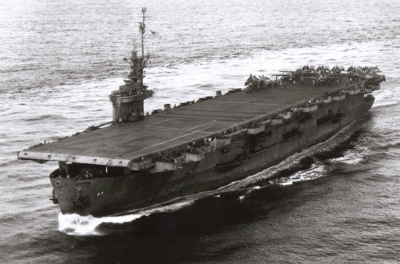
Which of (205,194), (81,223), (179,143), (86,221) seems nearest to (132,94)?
(179,143)

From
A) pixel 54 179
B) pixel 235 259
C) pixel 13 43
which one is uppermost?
pixel 13 43

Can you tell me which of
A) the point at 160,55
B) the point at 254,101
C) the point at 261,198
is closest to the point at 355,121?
the point at 254,101

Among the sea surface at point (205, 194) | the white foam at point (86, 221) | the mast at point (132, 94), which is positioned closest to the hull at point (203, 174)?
the white foam at point (86, 221)

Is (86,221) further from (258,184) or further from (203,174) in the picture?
(258,184)

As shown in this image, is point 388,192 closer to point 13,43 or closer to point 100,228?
point 100,228

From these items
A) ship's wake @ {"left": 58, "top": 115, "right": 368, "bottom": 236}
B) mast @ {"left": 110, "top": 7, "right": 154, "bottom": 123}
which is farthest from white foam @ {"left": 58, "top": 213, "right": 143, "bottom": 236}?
mast @ {"left": 110, "top": 7, "right": 154, "bottom": 123}
